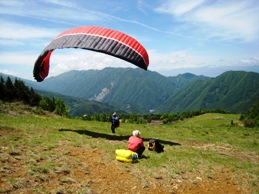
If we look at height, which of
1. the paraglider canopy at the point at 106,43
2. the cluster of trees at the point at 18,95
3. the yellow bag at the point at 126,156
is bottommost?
the yellow bag at the point at 126,156

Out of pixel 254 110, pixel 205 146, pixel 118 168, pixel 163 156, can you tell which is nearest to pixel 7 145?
pixel 118 168

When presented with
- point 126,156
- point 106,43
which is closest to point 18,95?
point 106,43

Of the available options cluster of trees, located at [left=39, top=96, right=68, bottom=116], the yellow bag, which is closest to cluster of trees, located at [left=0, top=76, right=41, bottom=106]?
cluster of trees, located at [left=39, top=96, right=68, bottom=116]

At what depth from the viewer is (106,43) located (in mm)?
18562

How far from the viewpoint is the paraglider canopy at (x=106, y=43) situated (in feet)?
60.1

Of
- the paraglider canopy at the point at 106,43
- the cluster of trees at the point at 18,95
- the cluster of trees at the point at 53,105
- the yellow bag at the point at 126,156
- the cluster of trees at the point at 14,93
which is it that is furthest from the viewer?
the cluster of trees at the point at 53,105

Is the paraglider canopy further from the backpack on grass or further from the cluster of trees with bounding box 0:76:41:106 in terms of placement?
the cluster of trees with bounding box 0:76:41:106

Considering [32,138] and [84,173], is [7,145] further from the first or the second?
[84,173]

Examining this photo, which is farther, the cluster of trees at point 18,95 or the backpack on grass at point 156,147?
the cluster of trees at point 18,95

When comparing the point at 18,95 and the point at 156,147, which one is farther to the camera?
the point at 18,95

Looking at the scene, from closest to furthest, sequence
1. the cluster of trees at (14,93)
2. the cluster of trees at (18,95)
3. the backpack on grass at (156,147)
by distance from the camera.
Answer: the backpack on grass at (156,147) → the cluster of trees at (14,93) → the cluster of trees at (18,95)

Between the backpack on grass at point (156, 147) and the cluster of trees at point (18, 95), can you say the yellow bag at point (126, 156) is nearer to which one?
the backpack on grass at point (156, 147)

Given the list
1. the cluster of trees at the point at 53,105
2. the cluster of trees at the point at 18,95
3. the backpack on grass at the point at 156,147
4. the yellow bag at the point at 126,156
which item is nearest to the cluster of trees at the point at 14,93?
the cluster of trees at the point at 18,95

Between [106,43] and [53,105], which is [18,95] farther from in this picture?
[106,43]
